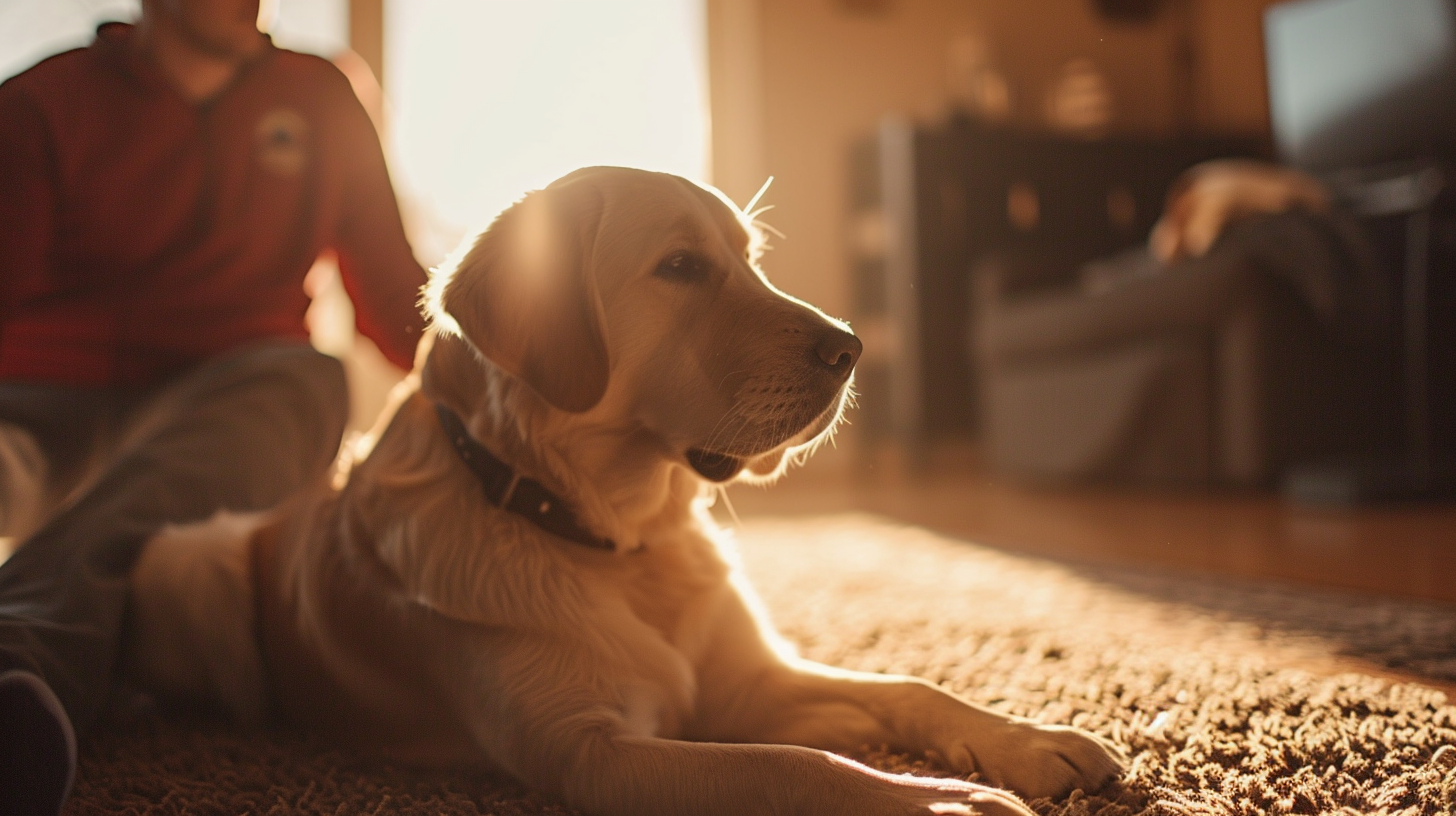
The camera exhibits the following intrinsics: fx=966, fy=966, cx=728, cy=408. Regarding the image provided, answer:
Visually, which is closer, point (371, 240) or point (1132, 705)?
point (1132, 705)

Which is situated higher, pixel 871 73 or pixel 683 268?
pixel 871 73

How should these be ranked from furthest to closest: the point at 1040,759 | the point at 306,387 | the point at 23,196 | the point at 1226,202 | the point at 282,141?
the point at 1226,202
the point at 282,141
the point at 306,387
the point at 23,196
the point at 1040,759

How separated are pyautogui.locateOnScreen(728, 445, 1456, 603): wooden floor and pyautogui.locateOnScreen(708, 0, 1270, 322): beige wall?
174 centimetres

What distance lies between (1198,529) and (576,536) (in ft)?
7.28

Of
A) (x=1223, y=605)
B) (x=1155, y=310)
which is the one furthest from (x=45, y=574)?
(x=1155, y=310)

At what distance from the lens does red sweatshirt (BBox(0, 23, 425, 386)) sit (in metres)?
1.56

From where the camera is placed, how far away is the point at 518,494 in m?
1.14

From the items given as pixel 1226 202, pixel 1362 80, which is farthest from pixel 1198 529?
pixel 1362 80

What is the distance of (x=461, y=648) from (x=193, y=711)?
563mm

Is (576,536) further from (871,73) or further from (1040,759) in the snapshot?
(871,73)

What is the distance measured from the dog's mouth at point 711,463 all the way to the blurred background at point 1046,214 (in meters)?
0.40

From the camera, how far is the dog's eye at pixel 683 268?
3.94 feet

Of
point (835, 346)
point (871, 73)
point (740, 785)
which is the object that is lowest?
point (740, 785)

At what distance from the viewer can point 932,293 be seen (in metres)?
5.03
